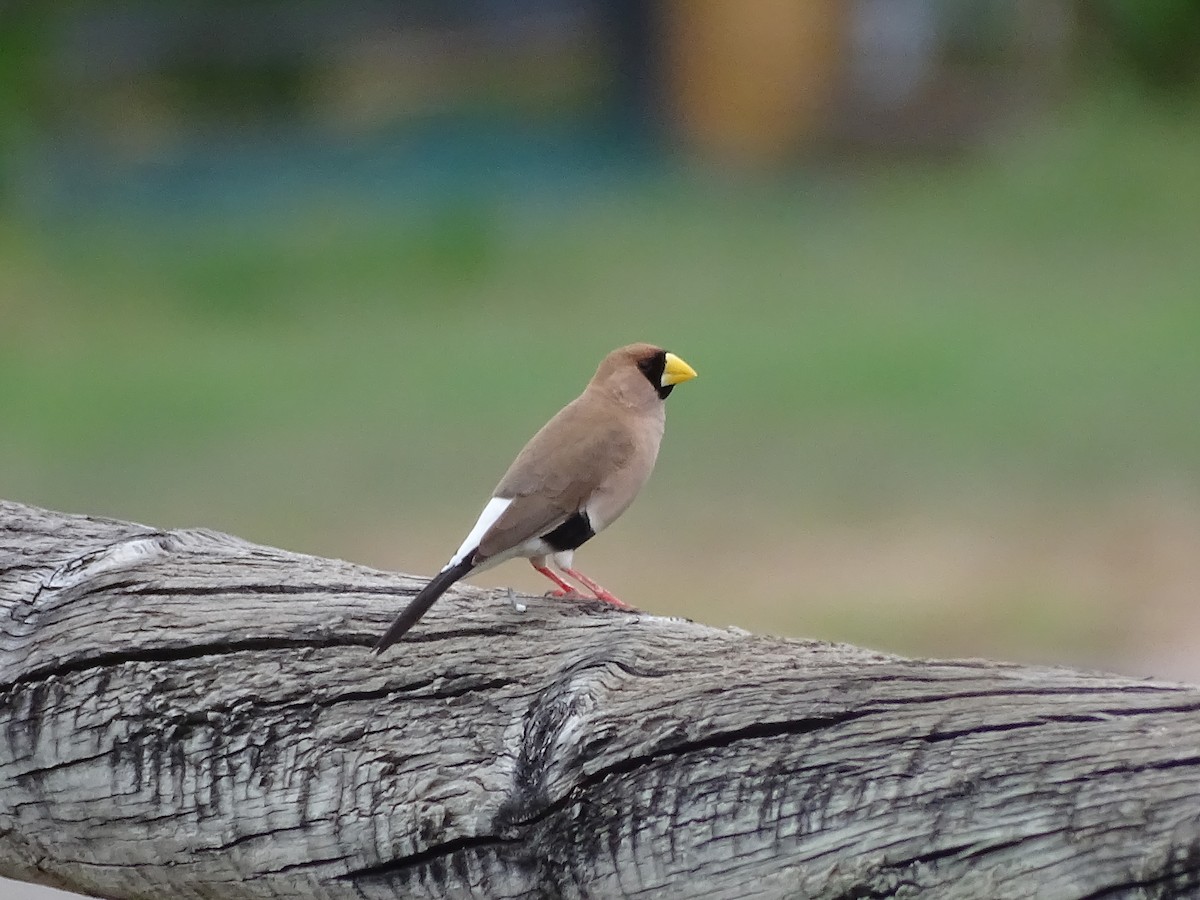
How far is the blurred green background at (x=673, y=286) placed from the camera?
989 centimetres

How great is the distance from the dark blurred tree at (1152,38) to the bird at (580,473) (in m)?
19.0

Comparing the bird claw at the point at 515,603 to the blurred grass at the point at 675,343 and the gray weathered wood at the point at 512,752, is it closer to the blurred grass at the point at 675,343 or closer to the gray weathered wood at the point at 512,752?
the gray weathered wood at the point at 512,752

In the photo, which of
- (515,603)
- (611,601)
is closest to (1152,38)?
(611,601)

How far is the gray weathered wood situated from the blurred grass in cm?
614

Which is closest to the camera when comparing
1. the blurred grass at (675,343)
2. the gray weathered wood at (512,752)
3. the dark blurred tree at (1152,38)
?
the gray weathered wood at (512,752)

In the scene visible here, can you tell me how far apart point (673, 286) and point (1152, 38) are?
8582mm

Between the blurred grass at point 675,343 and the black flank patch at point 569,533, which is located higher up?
the blurred grass at point 675,343

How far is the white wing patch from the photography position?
2.50 m

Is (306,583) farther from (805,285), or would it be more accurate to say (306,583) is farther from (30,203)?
(30,203)

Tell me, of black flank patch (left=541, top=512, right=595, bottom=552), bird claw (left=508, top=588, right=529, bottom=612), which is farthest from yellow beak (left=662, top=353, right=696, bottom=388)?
bird claw (left=508, top=588, right=529, bottom=612)

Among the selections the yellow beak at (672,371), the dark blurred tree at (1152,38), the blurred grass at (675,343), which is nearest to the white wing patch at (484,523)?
the yellow beak at (672,371)

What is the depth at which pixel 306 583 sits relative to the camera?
2.19 m

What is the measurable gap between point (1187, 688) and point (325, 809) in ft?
2.85

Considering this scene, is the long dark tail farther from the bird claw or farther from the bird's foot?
the bird's foot
